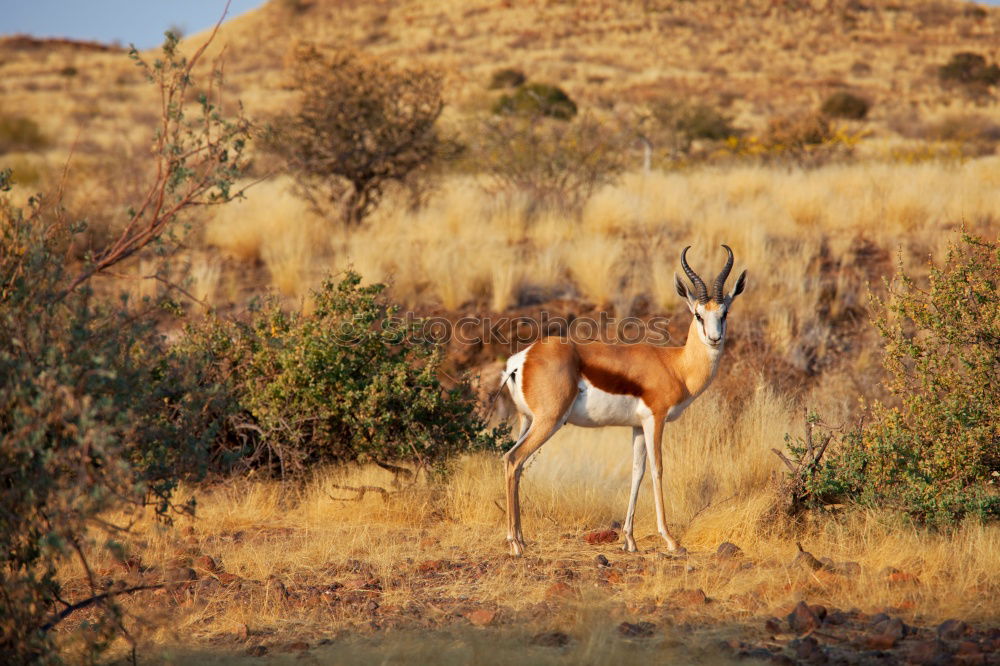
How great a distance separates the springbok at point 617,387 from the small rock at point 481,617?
127 cm

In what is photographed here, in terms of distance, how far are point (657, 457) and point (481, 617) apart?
7.27 feet

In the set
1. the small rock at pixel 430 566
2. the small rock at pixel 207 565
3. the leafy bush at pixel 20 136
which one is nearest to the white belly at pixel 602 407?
the small rock at pixel 430 566

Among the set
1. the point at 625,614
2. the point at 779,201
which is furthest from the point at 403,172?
the point at 625,614

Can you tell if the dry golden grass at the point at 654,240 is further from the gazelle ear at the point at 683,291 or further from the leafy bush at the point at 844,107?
the leafy bush at the point at 844,107

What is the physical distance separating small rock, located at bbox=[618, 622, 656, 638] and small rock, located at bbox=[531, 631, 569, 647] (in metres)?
0.32

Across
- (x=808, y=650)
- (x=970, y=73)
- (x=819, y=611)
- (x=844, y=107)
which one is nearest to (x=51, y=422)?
(x=808, y=650)

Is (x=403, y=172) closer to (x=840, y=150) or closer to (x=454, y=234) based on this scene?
(x=454, y=234)

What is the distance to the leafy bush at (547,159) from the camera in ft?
55.6

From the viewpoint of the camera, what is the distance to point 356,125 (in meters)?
16.1

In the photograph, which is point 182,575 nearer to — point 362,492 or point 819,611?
point 362,492

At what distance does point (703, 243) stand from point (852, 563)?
8644 millimetres

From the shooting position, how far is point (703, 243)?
14398 millimetres

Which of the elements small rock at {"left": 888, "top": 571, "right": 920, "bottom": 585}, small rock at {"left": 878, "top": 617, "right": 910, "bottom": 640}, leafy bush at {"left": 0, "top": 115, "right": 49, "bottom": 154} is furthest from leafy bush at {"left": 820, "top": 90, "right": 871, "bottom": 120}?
small rock at {"left": 878, "top": 617, "right": 910, "bottom": 640}

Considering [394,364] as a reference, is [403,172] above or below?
above
